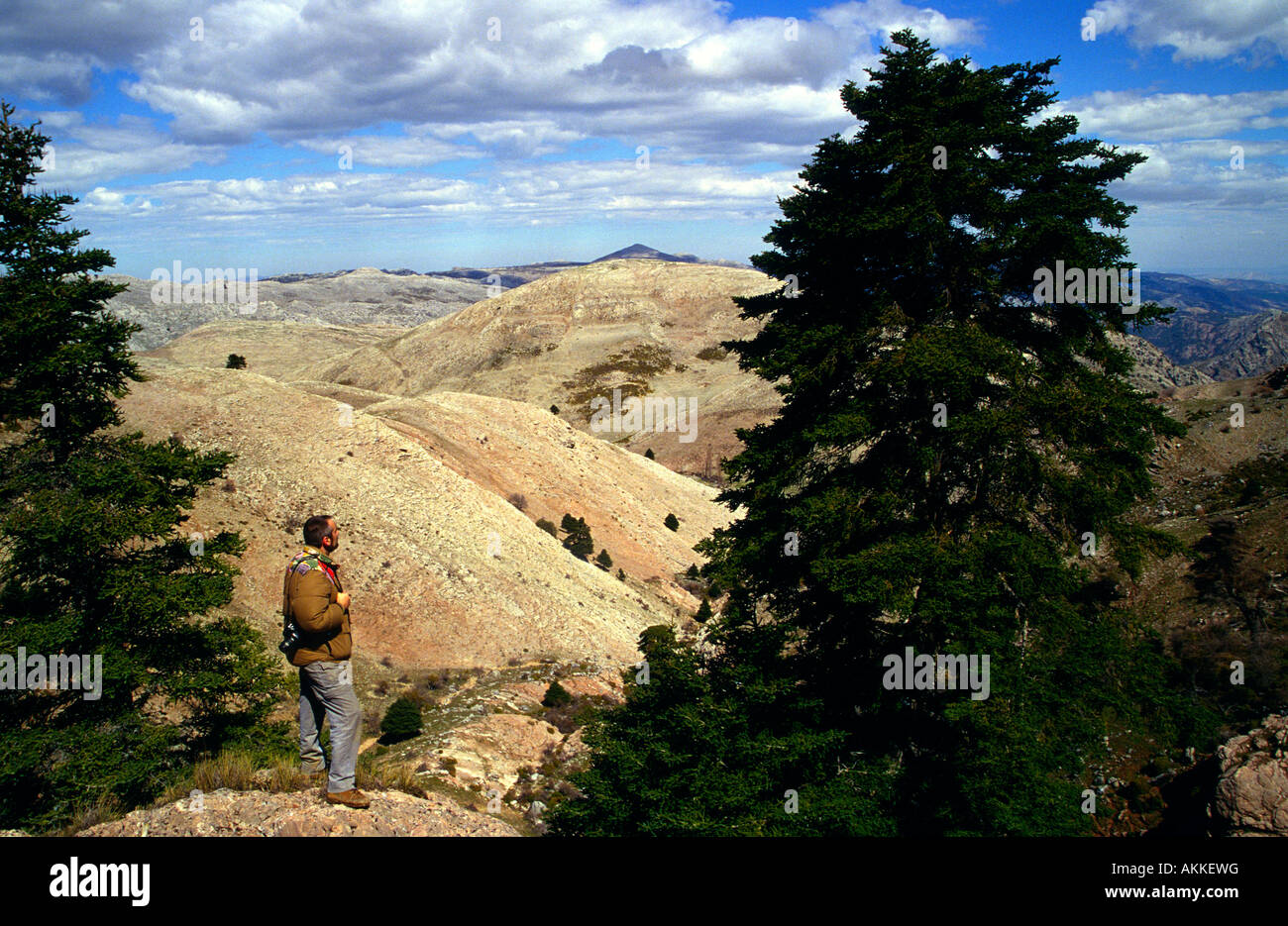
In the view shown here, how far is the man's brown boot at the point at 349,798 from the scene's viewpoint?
8.96m

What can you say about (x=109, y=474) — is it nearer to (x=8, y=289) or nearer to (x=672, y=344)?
(x=8, y=289)

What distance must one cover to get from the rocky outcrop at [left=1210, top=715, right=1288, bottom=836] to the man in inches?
679

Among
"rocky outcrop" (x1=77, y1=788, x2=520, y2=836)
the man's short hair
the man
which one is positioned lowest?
"rocky outcrop" (x1=77, y1=788, x2=520, y2=836)

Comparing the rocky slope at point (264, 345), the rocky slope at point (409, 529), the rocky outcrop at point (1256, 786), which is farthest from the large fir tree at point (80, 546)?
the rocky slope at point (264, 345)

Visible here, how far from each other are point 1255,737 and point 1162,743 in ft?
16.4

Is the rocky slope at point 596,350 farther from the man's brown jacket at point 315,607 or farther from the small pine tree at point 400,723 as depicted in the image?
the man's brown jacket at point 315,607

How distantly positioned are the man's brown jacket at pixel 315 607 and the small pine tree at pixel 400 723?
1754 centimetres

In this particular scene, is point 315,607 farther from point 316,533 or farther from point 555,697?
point 555,697

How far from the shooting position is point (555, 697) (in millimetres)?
28688

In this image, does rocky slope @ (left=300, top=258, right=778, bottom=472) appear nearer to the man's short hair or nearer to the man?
the man

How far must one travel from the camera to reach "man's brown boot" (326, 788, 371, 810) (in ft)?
29.4

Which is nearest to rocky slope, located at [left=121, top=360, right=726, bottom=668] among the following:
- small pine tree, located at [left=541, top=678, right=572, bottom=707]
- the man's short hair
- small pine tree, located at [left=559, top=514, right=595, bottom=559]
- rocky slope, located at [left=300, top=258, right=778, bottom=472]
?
small pine tree, located at [left=559, top=514, right=595, bottom=559]
